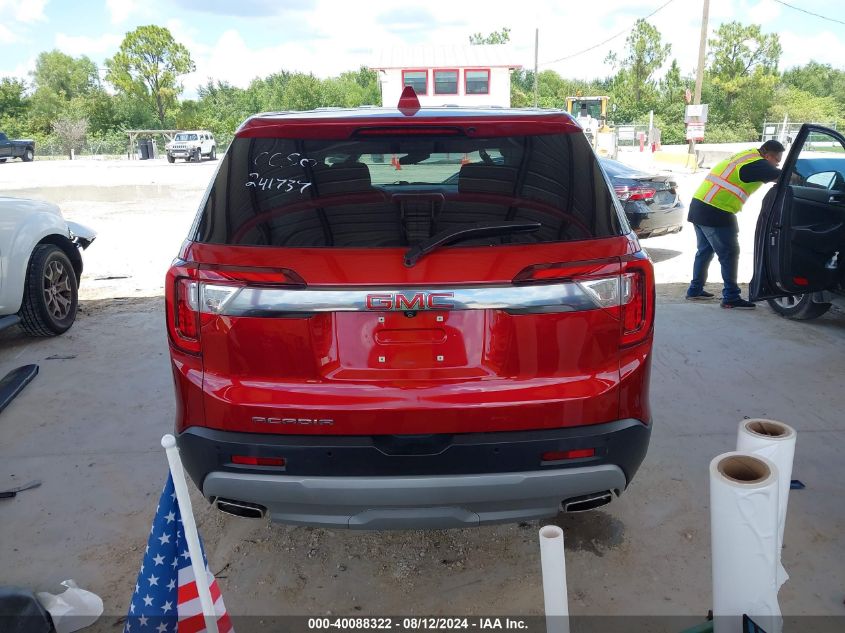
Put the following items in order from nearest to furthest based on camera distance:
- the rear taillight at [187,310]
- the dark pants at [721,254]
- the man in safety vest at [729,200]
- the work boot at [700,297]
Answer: the rear taillight at [187,310] < the man in safety vest at [729,200] < the dark pants at [721,254] < the work boot at [700,297]

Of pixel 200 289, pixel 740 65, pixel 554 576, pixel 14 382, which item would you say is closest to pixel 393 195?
pixel 200 289

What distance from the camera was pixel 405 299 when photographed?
7.29 ft

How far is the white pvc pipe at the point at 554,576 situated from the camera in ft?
5.41

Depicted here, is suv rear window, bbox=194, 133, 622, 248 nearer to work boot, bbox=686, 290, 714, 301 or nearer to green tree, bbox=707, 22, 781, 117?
work boot, bbox=686, 290, 714, 301

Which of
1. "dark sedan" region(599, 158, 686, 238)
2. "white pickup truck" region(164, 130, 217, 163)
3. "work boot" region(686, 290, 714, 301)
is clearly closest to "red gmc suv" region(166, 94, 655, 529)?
"work boot" region(686, 290, 714, 301)

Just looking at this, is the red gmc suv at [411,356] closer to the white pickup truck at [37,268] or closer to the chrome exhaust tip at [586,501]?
the chrome exhaust tip at [586,501]

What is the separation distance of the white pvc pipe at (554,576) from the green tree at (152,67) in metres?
72.0

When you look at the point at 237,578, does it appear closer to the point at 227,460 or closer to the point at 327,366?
the point at 227,460

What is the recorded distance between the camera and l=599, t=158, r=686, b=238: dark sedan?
845cm

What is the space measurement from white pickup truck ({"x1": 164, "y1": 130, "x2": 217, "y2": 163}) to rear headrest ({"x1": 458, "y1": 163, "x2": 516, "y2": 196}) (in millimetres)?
38629

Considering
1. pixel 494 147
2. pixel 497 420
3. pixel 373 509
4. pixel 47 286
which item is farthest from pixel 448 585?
pixel 47 286

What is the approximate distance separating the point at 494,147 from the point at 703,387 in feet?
9.95

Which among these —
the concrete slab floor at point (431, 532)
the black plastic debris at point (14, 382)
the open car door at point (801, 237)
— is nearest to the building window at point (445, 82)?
the open car door at point (801, 237)

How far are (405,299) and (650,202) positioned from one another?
7.15m
